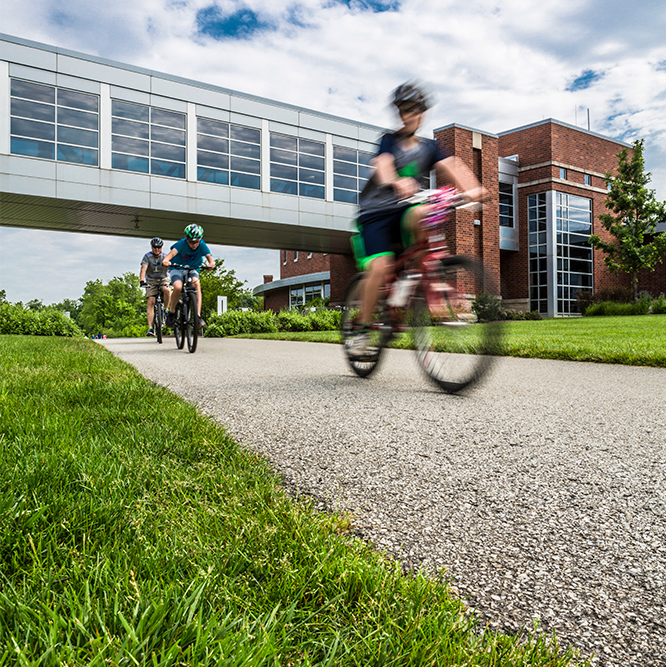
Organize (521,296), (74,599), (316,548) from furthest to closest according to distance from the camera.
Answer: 1. (521,296)
2. (316,548)
3. (74,599)

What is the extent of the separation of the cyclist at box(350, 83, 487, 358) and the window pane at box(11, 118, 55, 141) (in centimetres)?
2151

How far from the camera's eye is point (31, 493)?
171cm

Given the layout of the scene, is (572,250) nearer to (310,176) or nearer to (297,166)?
(310,176)

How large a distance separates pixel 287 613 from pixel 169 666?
0.28 metres

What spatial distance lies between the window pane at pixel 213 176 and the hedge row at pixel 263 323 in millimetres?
7109

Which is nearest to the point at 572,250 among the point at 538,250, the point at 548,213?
the point at 538,250

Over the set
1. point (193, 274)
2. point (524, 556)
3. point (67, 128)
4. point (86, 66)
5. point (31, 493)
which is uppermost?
point (86, 66)

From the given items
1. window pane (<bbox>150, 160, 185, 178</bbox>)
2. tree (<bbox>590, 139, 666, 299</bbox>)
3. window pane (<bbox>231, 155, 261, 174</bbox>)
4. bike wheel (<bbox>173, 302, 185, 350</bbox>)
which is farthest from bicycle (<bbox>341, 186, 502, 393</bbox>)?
tree (<bbox>590, 139, 666, 299</bbox>)

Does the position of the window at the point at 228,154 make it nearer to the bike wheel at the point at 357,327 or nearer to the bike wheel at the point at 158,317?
the bike wheel at the point at 158,317

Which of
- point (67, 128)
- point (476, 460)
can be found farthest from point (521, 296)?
point (476, 460)

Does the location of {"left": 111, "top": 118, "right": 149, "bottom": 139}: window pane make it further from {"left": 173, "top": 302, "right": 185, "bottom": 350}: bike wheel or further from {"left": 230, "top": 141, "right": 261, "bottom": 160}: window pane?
{"left": 173, "top": 302, "right": 185, "bottom": 350}: bike wheel

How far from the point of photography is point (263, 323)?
21484 millimetres

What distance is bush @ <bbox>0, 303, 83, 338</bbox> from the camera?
62.7 feet

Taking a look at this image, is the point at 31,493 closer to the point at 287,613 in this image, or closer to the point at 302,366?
the point at 287,613
